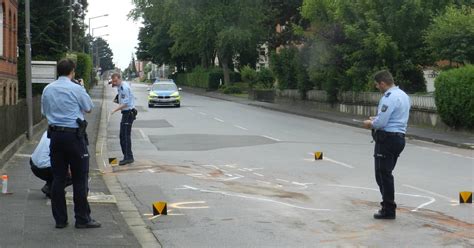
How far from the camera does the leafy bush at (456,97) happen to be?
2194 cm

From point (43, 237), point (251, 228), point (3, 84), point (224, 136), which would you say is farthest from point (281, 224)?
point (3, 84)

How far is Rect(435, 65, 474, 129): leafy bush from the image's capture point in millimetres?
21938

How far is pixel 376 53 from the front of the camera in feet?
93.9

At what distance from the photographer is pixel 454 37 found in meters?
24.1

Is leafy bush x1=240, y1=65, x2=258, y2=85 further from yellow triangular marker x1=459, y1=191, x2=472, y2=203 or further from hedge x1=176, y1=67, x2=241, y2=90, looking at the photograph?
Answer: yellow triangular marker x1=459, y1=191, x2=472, y2=203

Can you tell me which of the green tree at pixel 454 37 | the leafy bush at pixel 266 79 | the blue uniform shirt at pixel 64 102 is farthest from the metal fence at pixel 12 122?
the leafy bush at pixel 266 79

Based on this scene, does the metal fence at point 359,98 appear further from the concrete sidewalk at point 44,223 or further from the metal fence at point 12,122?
the concrete sidewalk at point 44,223

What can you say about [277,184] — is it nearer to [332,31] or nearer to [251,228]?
[251,228]

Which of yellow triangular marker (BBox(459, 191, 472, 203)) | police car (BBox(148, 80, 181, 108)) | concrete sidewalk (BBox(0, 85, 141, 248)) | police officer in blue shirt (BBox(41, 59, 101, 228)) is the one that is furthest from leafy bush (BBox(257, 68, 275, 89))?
police officer in blue shirt (BBox(41, 59, 101, 228))

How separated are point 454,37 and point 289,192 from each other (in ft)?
53.1

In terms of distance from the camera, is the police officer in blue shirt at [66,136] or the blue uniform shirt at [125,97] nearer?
the police officer in blue shirt at [66,136]

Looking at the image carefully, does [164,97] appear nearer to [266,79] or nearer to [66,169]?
[266,79]

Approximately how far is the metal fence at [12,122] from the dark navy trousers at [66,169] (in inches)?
266

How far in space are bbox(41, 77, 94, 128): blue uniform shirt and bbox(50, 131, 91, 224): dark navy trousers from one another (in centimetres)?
14
